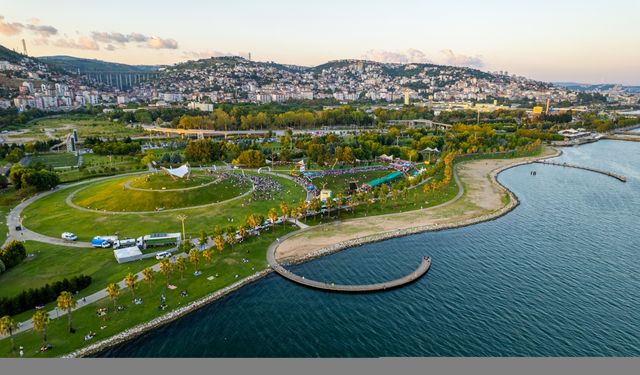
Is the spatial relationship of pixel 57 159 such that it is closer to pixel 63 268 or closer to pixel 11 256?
pixel 11 256

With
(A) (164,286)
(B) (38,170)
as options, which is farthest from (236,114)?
(A) (164,286)

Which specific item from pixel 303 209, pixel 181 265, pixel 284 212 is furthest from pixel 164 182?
pixel 181 265

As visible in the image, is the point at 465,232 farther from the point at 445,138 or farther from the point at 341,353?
the point at 445,138

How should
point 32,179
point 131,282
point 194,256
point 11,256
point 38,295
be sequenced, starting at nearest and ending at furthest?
1. point 38,295
2. point 131,282
3. point 194,256
4. point 11,256
5. point 32,179

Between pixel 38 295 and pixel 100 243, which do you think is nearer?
pixel 38 295

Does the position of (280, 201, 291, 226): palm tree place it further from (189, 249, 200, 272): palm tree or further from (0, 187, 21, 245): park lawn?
(0, 187, 21, 245): park lawn

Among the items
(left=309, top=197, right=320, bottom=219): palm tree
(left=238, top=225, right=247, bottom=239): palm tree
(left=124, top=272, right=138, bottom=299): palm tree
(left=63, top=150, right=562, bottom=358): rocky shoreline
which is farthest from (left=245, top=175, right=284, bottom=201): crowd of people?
(left=124, top=272, right=138, bottom=299): palm tree

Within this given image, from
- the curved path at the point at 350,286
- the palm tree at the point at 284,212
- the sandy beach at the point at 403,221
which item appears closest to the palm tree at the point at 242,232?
the sandy beach at the point at 403,221

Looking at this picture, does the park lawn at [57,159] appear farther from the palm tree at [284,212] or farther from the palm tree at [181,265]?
the palm tree at [181,265]
